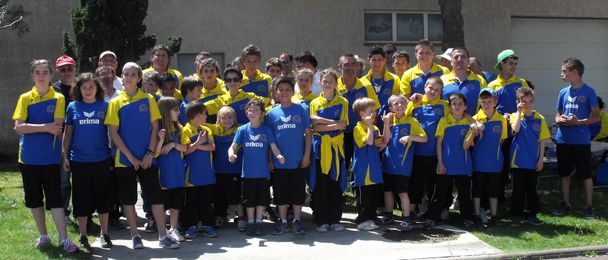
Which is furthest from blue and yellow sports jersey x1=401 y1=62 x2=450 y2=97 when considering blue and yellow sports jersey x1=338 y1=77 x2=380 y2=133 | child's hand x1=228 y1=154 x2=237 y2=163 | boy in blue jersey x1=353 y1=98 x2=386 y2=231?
child's hand x1=228 y1=154 x2=237 y2=163

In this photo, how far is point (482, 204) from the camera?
26.3 feet

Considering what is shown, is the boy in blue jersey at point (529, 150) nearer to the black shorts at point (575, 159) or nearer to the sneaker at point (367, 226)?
the black shorts at point (575, 159)

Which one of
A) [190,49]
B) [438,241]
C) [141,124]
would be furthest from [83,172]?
[190,49]

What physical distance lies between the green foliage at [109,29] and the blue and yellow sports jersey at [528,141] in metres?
7.63

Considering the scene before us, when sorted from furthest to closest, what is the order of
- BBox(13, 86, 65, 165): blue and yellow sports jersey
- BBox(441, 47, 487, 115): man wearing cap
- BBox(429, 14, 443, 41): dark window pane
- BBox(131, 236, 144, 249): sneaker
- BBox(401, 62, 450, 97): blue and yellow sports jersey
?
BBox(429, 14, 443, 41): dark window pane < BBox(401, 62, 450, 97): blue and yellow sports jersey < BBox(441, 47, 487, 115): man wearing cap < BBox(131, 236, 144, 249): sneaker < BBox(13, 86, 65, 165): blue and yellow sports jersey

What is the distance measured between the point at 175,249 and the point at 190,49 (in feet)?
26.4

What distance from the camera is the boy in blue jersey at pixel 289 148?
278 inches

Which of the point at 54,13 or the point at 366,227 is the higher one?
the point at 54,13

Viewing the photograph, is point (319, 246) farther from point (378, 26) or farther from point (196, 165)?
point (378, 26)

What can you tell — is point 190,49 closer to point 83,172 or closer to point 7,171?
point 7,171

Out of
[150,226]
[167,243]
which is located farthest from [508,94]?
[150,226]

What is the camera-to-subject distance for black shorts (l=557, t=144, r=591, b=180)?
8.16 m

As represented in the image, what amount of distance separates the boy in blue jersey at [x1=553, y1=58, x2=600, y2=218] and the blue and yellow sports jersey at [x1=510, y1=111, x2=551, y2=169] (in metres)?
0.75

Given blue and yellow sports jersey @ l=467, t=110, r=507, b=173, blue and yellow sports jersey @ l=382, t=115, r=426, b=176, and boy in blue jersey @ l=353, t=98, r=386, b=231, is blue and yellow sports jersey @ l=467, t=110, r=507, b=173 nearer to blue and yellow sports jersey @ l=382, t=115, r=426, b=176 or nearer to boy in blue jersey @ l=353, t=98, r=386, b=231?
blue and yellow sports jersey @ l=382, t=115, r=426, b=176
